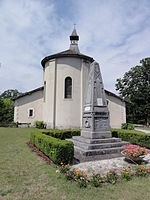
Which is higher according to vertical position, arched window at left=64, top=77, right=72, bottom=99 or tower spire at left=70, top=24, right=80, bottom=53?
tower spire at left=70, top=24, right=80, bottom=53

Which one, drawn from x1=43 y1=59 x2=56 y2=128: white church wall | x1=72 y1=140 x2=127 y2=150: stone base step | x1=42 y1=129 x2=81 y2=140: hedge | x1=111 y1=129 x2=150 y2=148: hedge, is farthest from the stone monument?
x1=43 y1=59 x2=56 y2=128: white church wall

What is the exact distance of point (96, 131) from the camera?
7.84m

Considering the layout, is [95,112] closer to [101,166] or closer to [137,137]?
[101,166]

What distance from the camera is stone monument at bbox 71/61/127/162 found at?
683cm

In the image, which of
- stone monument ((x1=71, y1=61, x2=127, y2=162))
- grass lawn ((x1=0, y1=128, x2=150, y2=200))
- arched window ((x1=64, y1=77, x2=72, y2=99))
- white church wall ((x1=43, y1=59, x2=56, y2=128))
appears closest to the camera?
grass lawn ((x1=0, y1=128, x2=150, y2=200))

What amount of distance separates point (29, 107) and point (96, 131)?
15623 mm

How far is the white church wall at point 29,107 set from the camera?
20.9 meters

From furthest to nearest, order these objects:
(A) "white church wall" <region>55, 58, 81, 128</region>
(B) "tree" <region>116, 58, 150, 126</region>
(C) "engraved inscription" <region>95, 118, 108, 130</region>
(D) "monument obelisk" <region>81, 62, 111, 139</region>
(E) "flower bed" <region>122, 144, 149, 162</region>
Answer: (B) "tree" <region>116, 58, 150, 126</region> < (A) "white church wall" <region>55, 58, 81, 128</region> < (C) "engraved inscription" <region>95, 118, 108, 130</region> < (D) "monument obelisk" <region>81, 62, 111, 139</region> < (E) "flower bed" <region>122, 144, 149, 162</region>

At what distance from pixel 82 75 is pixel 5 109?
24.0m

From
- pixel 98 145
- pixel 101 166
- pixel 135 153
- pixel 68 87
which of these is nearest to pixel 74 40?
pixel 68 87

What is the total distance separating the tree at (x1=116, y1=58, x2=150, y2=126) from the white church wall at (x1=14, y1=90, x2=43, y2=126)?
20890mm

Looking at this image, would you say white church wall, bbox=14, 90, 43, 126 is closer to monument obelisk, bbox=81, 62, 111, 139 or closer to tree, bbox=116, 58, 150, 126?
monument obelisk, bbox=81, 62, 111, 139

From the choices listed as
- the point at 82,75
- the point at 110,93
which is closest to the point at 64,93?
the point at 82,75

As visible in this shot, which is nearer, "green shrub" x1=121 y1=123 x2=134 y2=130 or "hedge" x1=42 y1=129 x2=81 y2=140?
"hedge" x1=42 y1=129 x2=81 y2=140
